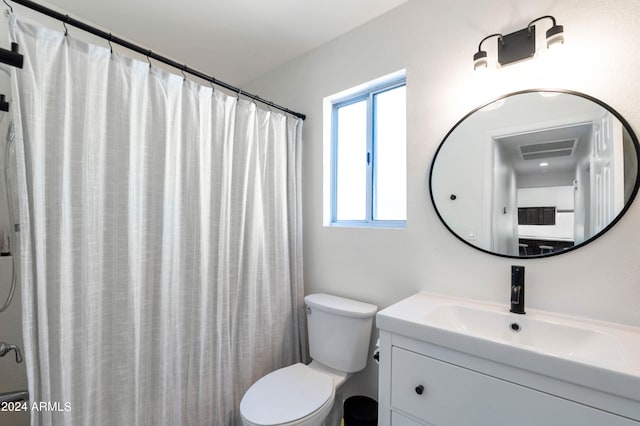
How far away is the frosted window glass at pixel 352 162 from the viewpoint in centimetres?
188

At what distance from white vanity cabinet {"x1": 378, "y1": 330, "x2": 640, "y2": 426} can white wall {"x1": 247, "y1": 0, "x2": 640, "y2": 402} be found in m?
0.43

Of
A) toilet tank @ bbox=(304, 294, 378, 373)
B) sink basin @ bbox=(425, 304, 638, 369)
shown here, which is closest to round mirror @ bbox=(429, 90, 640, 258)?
sink basin @ bbox=(425, 304, 638, 369)

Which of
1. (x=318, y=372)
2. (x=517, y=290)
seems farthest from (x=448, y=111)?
(x=318, y=372)

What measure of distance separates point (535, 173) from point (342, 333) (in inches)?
49.8

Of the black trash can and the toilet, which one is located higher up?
the toilet

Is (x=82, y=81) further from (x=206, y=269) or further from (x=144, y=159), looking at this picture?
(x=206, y=269)

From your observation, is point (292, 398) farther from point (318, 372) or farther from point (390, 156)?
point (390, 156)

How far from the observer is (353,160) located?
1.93 m

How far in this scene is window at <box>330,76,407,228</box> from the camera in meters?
1.69

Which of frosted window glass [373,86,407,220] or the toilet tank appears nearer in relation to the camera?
the toilet tank

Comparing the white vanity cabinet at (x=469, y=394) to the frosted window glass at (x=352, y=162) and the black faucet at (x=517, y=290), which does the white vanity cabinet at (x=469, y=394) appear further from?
the frosted window glass at (x=352, y=162)

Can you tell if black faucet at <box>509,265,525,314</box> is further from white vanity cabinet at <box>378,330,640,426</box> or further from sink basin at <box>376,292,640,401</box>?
white vanity cabinet at <box>378,330,640,426</box>

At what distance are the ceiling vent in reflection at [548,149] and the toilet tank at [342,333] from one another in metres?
1.08

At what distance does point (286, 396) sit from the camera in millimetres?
1294
